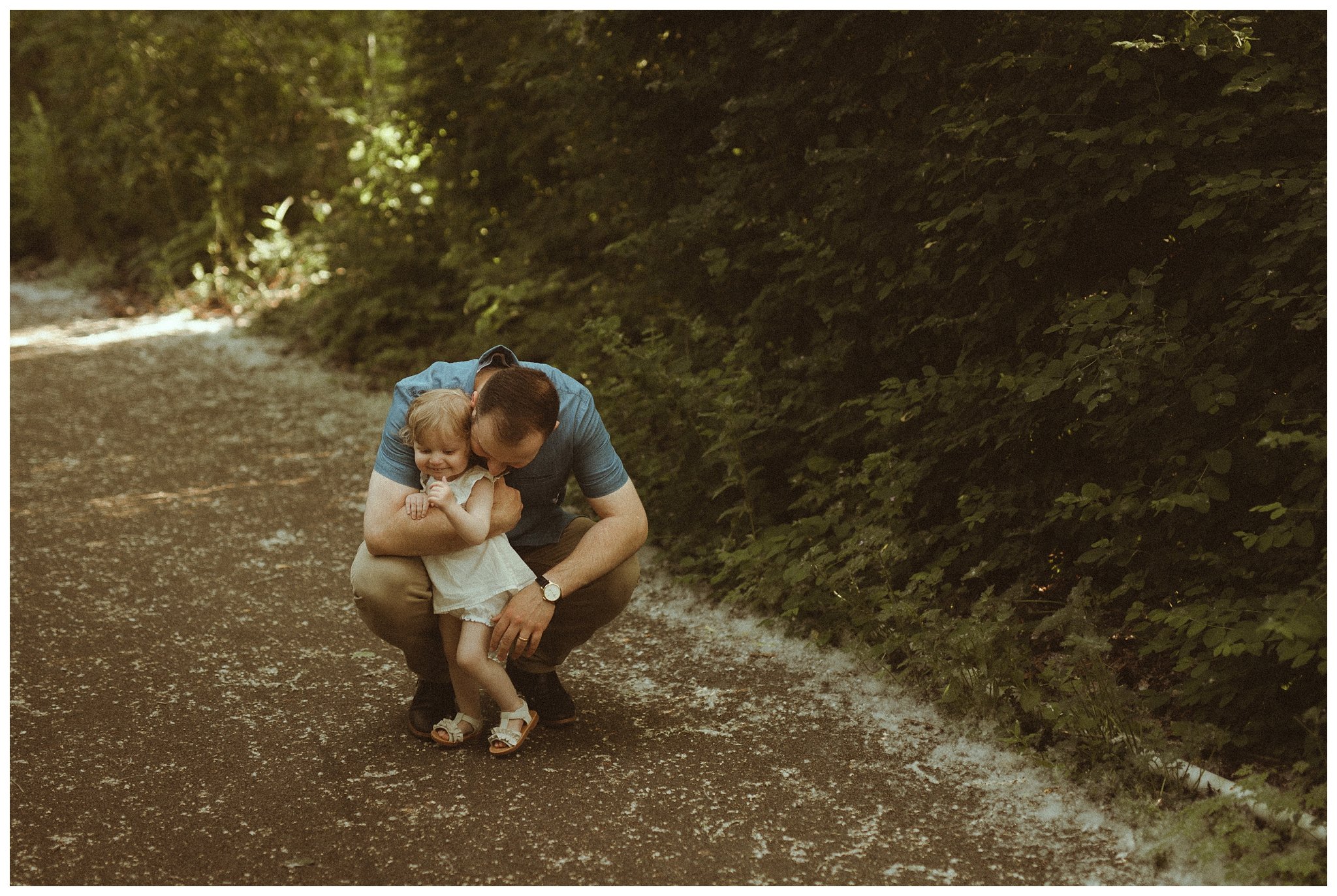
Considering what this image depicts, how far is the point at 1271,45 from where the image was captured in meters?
3.56

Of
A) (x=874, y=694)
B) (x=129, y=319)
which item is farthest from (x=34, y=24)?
(x=874, y=694)

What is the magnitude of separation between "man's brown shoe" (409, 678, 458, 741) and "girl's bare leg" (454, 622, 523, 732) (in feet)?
0.80

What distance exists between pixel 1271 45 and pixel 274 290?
9976 millimetres

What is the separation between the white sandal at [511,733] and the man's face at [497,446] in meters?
0.76

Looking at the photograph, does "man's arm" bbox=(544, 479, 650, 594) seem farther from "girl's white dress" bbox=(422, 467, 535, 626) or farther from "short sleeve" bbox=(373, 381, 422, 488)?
"short sleeve" bbox=(373, 381, 422, 488)

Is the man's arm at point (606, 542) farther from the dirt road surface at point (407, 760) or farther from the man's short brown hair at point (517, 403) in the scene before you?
the dirt road surface at point (407, 760)

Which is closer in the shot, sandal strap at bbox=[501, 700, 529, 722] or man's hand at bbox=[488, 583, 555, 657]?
man's hand at bbox=[488, 583, 555, 657]

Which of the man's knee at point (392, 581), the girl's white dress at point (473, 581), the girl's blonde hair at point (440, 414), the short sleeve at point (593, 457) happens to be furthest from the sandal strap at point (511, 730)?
the girl's blonde hair at point (440, 414)

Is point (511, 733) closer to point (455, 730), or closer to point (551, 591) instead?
point (455, 730)

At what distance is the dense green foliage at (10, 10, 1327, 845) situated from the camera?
3.35 meters

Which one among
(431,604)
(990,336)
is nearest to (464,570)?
(431,604)

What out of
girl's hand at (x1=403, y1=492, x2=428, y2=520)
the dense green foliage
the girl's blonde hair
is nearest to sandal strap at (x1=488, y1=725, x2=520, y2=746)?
girl's hand at (x1=403, y1=492, x2=428, y2=520)

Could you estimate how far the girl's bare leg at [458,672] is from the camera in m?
3.50

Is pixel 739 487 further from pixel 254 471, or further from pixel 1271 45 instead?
pixel 254 471
